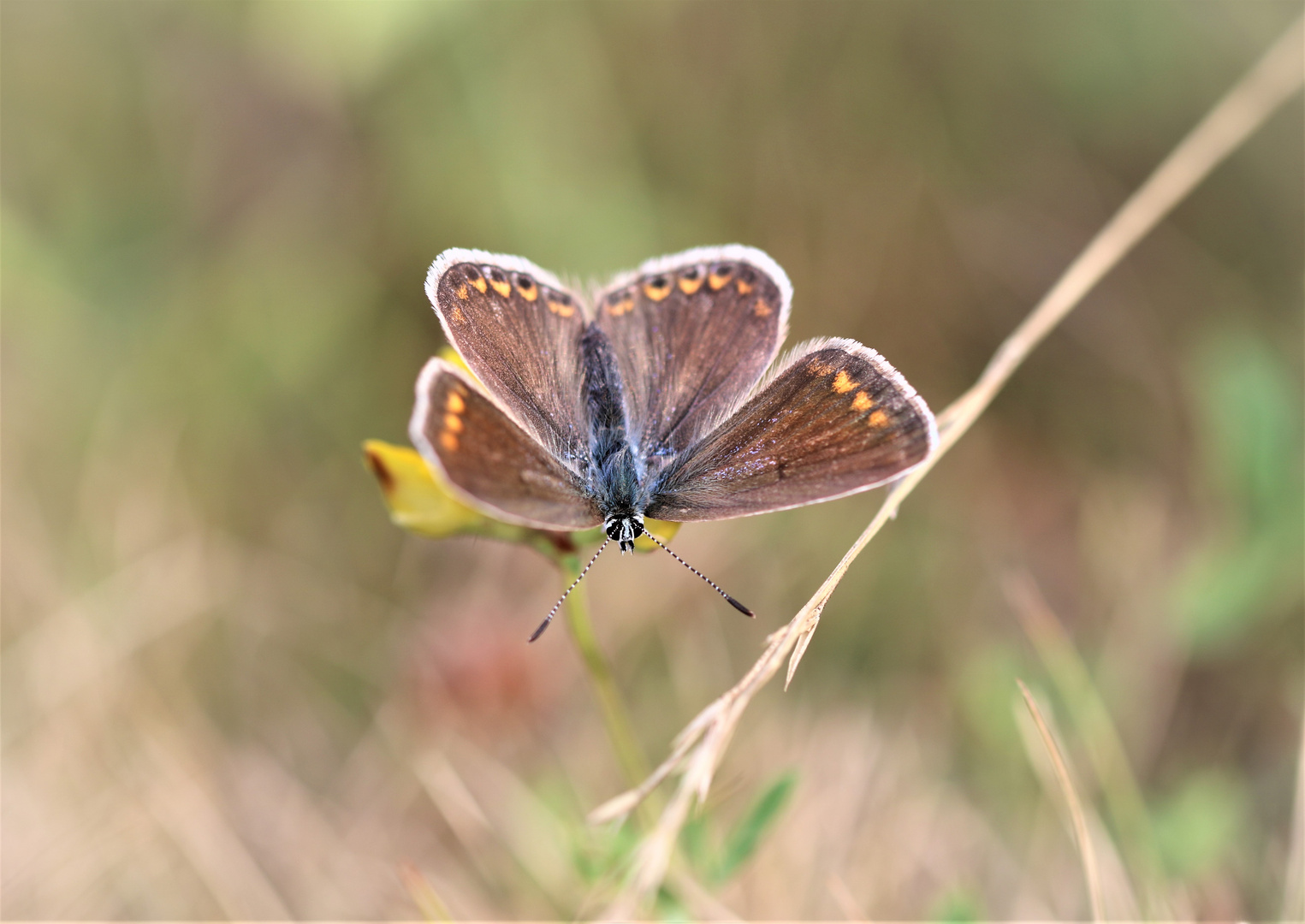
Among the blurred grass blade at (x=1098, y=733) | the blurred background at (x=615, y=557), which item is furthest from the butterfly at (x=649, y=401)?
the blurred grass blade at (x=1098, y=733)

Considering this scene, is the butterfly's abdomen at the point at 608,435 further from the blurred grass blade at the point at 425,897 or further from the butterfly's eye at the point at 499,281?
the blurred grass blade at the point at 425,897

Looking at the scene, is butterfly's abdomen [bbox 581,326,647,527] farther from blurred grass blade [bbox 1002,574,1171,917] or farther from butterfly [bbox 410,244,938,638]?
blurred grass blade [bbox 1002,574,1171,917]

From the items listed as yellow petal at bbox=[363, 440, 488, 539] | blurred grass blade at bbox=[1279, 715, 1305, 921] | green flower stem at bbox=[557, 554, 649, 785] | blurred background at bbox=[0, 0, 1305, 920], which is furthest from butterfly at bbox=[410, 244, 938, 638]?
blurred grass blade at bbox=[1279, 715, 1305, 921]

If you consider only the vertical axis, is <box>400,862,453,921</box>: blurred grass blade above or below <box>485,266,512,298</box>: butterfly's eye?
below

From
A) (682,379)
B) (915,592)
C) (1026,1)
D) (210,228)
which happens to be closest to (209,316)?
(210,228)

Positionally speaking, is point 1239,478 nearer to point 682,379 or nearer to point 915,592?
point 915,592

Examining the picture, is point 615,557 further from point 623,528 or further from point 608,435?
point 623,528
